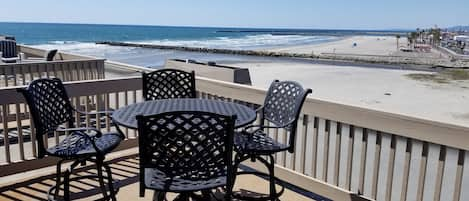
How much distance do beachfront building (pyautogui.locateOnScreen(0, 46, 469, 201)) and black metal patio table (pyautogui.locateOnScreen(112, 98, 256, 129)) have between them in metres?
0.41

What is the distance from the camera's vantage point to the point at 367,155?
264 centimetres

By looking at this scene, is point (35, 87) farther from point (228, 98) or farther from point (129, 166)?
point (228, 98)

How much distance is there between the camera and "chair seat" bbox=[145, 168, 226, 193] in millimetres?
1884

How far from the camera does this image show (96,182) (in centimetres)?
315

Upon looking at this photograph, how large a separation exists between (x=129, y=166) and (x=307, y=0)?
64631 mm

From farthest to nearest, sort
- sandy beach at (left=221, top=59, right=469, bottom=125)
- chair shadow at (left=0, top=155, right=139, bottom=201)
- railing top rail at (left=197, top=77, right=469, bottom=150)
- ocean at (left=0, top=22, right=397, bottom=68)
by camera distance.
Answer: ocean at (left=0, top=22, right=397, bottom=68) < sandy beach at (left=221, top=59, right=469, bottom=125) < chair shadow at (left=0, top=155, right=139, bottom=201) < railing top rail at (left=197, top=77, right=469, bottom=150)

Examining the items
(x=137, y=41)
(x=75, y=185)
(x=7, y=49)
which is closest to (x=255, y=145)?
(x=75, y=185)

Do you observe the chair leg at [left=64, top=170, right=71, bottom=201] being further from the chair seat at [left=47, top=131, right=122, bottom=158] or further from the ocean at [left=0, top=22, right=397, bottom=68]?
the ocean at [left=0, top=22, right=397, bottom=68]

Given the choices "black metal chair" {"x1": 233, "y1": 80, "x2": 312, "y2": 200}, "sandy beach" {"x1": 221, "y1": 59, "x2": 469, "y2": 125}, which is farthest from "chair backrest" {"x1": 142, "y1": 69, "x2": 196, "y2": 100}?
"sandy beach" {"x1": 221, "y1": 59, "x2": 469, "y2": 125}

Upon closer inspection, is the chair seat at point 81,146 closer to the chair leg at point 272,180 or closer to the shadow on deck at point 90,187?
the shadow on deck at point 90,187

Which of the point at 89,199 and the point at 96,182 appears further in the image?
the point at 96,182

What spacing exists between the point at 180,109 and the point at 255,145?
544 millimetres

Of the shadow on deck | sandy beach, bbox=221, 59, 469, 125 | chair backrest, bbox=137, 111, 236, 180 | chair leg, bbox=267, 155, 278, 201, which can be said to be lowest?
sandy beach, bbox=221, 59, 469, 125

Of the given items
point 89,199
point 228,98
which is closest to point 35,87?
point 89,199
